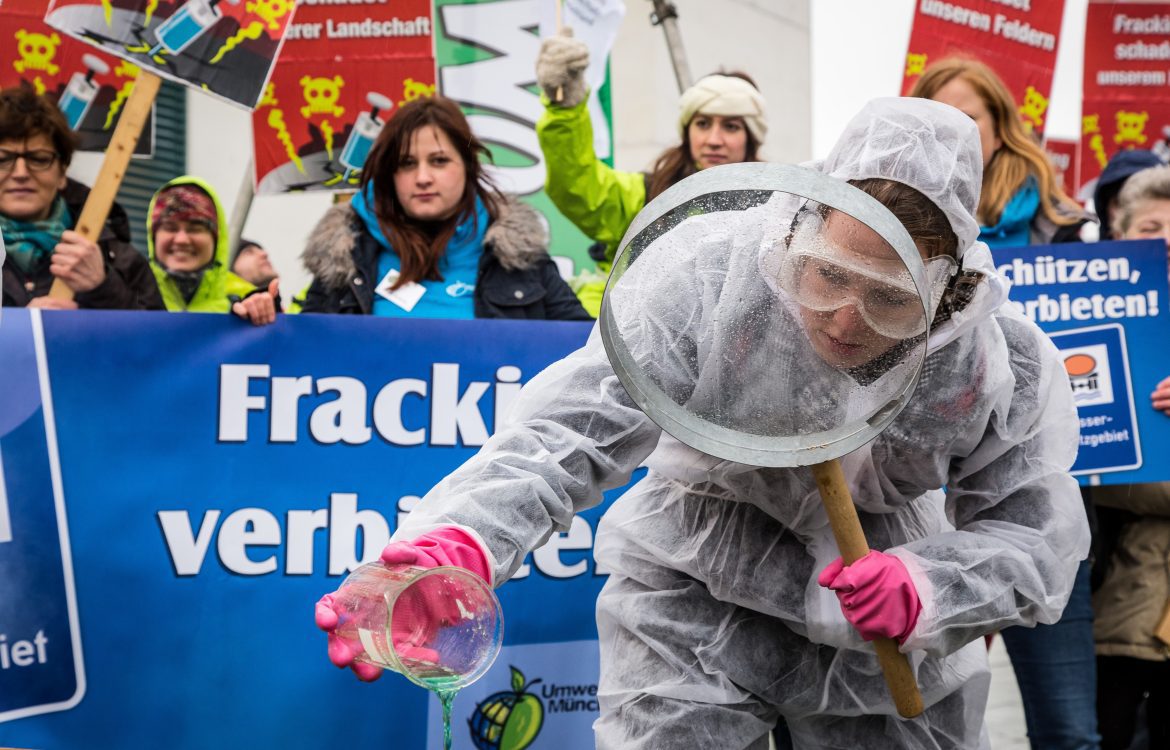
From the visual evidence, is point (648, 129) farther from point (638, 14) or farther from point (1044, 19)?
point (1044, 19)

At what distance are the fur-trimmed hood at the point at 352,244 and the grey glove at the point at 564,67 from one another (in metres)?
0.38

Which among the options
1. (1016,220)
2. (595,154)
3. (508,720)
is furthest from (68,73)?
(1016,220)

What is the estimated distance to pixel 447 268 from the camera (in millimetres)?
3951

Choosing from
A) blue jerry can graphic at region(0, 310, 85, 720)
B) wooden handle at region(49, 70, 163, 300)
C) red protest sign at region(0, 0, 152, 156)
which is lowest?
blue jerry can graphic at region(0, 310, 85, 720)

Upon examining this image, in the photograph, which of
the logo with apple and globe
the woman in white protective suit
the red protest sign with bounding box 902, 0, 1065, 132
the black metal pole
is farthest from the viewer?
the black metal pole

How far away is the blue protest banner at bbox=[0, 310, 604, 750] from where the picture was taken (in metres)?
3.39

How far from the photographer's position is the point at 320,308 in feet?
12.8

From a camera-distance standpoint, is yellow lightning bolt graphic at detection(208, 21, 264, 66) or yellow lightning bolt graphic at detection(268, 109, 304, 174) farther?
yellow lightning bolt graphic at detection(268, 109, 304, 174)

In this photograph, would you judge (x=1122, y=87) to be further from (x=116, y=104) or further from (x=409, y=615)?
(x=409, y=615)

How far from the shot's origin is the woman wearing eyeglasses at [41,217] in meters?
3.97

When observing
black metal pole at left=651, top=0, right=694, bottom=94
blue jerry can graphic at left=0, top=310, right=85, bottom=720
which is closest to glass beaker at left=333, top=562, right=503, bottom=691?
blue jerry can graphic at left=0, top=310, right=85, bottom=720

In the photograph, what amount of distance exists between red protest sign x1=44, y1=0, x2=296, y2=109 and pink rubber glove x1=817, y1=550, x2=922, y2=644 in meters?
2.61

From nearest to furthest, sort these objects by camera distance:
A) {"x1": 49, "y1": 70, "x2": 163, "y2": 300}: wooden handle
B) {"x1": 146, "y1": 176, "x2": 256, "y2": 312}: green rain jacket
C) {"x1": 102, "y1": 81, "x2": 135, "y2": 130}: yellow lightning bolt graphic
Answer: {"x1": 49, "y1": 70, "x2": 163, "y2": 300}: wooden handle → {"x1": 146, "y1": 176, "x2": 256, "y2": 312}: green rain jacket → {"x1": 102, "y1": 81, "x2": 135, "y2": 130}: yellow lightning bolt graphic

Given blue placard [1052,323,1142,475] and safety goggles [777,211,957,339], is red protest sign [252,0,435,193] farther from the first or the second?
safety goggles [777,211,957,339]
